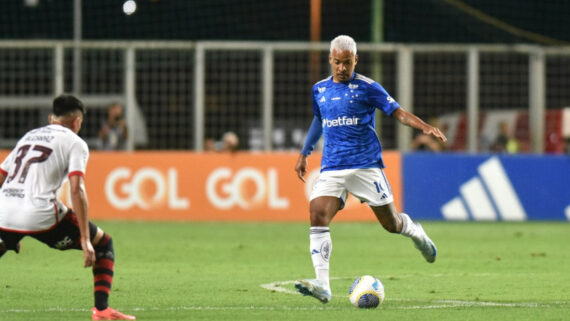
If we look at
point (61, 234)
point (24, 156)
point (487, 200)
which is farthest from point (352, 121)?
point (487, 200)

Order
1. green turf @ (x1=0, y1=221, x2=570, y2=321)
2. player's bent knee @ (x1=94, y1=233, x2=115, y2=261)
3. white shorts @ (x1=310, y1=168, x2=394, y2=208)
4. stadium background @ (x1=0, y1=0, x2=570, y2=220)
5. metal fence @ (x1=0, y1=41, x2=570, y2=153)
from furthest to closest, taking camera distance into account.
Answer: metal fence @ (x1=0, y1=41, x2=570, y2=153) < stadium background @ (x1=0, y1=0, x2=570, y2=220) < white shorts @ (x1=310, y1=168, x2=394, y2=208) < green turf @ (x1=0, y1=221, x2=570, y2=321) < player's bent knee @ (x1=94, y1=233, x2=115, y2=261)

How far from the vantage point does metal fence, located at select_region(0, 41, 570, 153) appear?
73.5ft

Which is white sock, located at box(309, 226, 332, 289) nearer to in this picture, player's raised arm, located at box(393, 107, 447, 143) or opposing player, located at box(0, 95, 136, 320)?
player's raised arm, located at box(393, 107, 447, 143)

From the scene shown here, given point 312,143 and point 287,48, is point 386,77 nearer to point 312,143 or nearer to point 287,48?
point 287,48

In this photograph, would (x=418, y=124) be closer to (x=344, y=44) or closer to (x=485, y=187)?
(x=344, y=44)

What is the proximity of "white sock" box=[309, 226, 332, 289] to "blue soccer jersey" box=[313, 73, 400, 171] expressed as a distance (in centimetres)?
65

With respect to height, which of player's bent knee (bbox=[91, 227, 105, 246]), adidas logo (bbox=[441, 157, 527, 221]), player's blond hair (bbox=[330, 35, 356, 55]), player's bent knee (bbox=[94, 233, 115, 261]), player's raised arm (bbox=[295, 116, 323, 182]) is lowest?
adidas logo (bbox=[441, 157, 527, 221])

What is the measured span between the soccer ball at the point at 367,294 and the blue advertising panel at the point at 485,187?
41.0 feet

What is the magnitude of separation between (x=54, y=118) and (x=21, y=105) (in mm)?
14631

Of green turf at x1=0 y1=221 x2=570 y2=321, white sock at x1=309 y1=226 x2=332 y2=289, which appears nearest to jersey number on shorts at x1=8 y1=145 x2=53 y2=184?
green turf at x1=0 y1=221 x2=570 y2=321

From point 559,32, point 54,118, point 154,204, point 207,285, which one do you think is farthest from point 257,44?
point 54,118

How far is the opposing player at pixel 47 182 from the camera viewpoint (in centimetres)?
806

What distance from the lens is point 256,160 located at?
22.0 m

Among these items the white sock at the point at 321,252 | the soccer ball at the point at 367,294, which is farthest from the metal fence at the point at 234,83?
the soccer ball at the point at 367,294
